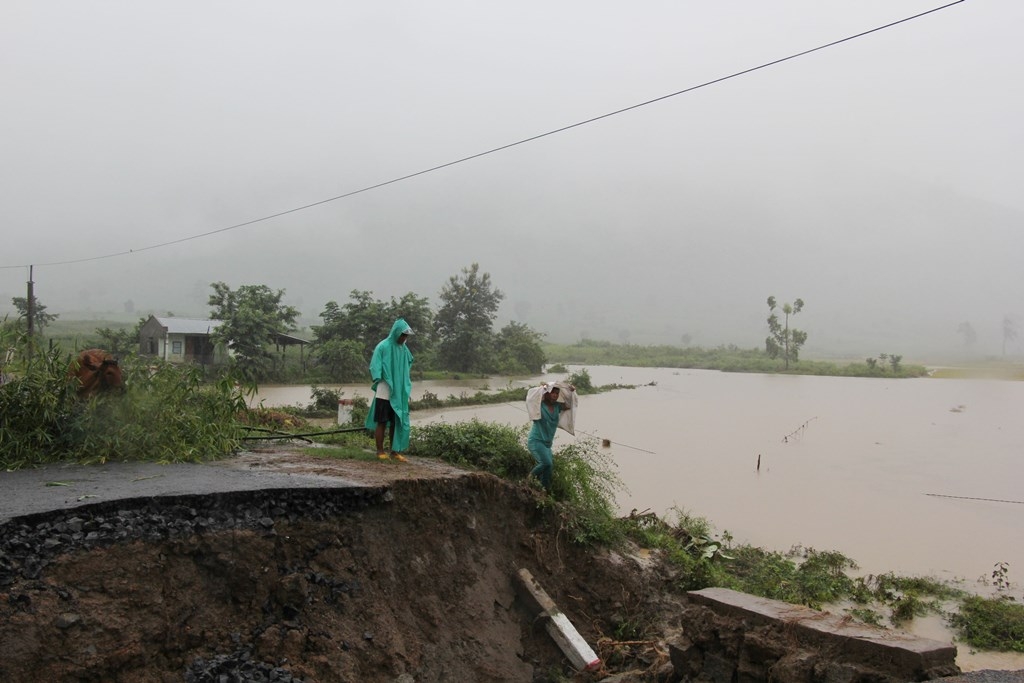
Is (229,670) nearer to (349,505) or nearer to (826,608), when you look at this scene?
(349,505)

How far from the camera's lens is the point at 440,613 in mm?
5680

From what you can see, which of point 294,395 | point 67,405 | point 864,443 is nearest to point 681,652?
point 67,405

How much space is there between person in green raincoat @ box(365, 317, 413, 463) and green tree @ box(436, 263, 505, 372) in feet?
106

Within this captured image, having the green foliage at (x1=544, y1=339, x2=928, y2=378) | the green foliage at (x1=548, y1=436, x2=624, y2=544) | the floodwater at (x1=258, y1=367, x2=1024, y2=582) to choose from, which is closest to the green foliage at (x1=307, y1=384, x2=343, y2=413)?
the floodwater at (x1=258, y1=367, x2=1024, y2=582)

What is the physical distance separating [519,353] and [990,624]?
3672 centimetres

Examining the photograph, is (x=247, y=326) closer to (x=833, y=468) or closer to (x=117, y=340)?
(x=117, y=340)

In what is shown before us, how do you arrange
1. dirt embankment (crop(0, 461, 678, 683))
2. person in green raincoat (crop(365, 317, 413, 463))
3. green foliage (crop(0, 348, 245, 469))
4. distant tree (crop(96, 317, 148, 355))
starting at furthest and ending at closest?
1. distant tree (crop(96, 317, 148, 355))
2. person in green raincoat (crop(365, 317, 413, 463))
3. green foliage (crop(0, 348, 245, 469))
4. dirt embankment (crop(0, 461, 678, 683))

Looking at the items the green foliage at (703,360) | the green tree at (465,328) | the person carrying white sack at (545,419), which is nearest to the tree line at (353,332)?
the green tree at (465,328)

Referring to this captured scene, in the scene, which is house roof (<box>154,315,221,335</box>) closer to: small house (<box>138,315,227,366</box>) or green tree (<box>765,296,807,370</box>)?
small house (<box>138,315,227,366</box>)

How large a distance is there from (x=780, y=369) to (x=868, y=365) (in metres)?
6.84

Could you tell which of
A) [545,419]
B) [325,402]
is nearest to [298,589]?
[545,419]

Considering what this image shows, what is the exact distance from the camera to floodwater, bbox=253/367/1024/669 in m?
11.8

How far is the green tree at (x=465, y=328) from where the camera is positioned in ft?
129

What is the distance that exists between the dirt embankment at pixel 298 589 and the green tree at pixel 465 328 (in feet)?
107
